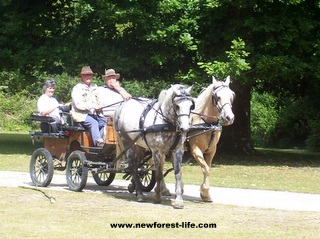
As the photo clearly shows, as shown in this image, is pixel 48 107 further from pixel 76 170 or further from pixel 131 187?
pixel 131 187

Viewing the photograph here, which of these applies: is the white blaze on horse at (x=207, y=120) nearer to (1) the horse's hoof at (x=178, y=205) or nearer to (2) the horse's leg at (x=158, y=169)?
(2) the horse's leg at (x=158, y=169)

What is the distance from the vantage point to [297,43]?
74.5ft

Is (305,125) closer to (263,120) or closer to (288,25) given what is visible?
(263,120)

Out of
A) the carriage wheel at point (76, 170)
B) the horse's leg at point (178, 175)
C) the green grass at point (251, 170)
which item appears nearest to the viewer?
the horse's leg at point (178, 175)

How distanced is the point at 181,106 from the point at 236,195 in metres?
2.91

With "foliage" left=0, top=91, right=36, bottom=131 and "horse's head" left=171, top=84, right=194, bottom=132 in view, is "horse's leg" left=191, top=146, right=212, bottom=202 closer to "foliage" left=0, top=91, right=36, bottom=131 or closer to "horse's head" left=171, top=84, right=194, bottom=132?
"horse's head" left=171, top=84, right=194, bottom=132

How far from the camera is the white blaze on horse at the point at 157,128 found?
1302cm

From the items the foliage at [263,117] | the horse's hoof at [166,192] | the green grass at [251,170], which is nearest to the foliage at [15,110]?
the foliage at [263,117]

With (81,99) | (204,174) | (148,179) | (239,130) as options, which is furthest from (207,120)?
(239,130)

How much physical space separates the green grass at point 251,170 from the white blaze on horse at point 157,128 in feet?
4.35

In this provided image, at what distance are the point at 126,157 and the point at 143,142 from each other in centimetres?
71

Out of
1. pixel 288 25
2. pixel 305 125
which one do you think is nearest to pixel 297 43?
pixel 288 25

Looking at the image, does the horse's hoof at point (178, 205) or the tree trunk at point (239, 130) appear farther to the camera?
the tree trunk at point (239, 130)

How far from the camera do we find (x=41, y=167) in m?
16.0
